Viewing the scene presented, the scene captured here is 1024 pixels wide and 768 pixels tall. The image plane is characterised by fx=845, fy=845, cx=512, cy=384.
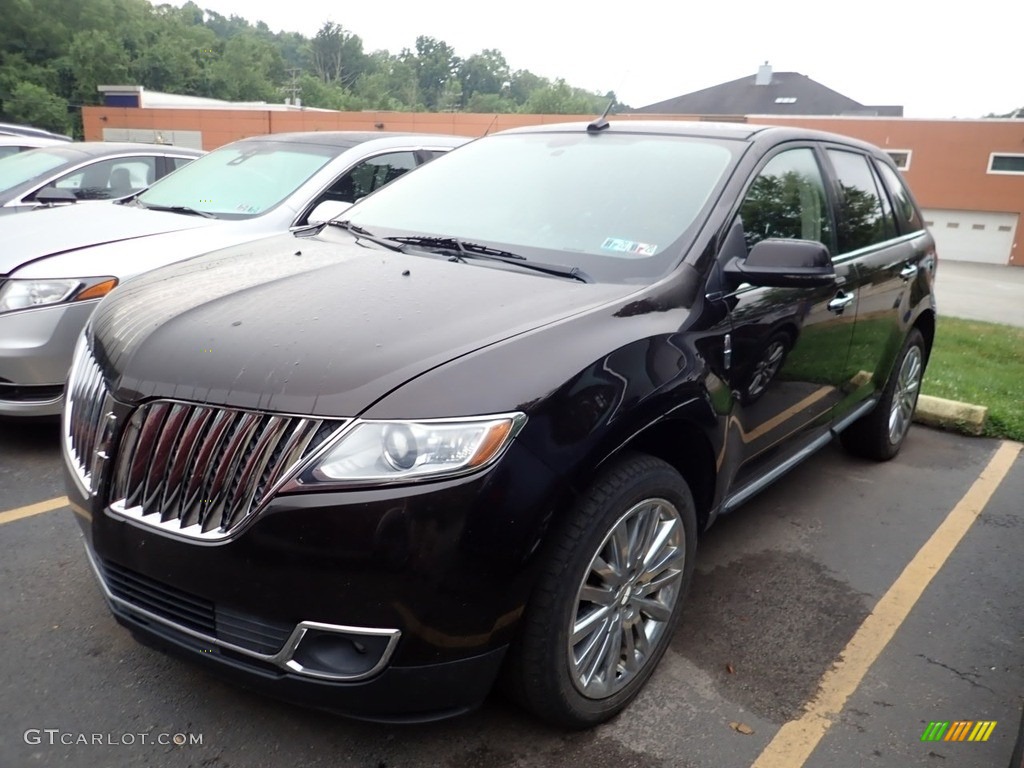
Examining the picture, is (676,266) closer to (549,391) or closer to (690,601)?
(549,391)

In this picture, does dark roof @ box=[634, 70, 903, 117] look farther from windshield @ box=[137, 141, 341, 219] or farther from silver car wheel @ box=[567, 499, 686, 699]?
silver car wheel @ box=[567, 499, 686, 699]

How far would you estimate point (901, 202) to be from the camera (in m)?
4.77

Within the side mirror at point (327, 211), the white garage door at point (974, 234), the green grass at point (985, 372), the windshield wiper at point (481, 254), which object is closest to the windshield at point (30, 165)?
the side mirror at point (327, 211)

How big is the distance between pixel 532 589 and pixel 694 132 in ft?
7.19

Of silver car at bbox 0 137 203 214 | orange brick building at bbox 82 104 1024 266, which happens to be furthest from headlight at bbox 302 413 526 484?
orange brick building at bbox 82 104 1024 266

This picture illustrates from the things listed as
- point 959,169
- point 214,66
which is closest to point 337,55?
point 214,66

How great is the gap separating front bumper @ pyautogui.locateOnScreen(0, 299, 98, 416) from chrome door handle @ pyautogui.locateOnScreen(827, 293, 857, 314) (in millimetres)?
3480

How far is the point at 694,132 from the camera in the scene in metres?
3.51

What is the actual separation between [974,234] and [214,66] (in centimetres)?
7276

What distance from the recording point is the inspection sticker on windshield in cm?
289

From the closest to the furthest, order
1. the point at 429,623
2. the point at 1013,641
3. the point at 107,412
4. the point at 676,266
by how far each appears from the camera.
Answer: the point at 429,623, the point at 107,412, the point at 676,266, the point at 1013,641

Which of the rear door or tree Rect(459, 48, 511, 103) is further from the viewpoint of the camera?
tree Rect(459, 48, 511, 103)

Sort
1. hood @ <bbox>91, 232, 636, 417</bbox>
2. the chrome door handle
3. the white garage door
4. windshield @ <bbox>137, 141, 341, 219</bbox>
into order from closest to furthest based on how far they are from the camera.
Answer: hood @ <bbox>91, 232, 636, 417</bbox>
the chrome door handle
windshield @ <bbox>137, 141, 341, 219</bbox>
the white garage door

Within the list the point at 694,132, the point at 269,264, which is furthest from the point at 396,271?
the point at 694,132
